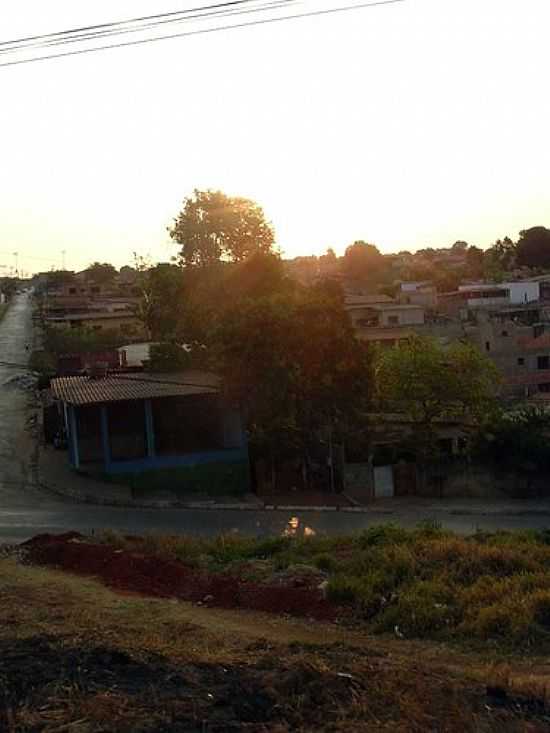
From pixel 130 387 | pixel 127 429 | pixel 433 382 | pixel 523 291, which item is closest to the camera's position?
pixel 130 387

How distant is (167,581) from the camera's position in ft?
45.2

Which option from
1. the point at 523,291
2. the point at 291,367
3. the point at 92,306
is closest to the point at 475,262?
the point at 523,291

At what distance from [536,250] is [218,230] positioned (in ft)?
246

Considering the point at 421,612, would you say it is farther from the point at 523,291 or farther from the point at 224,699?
the point at 523,291

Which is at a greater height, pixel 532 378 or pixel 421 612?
pixel 421 612

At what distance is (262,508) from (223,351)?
5672 mm

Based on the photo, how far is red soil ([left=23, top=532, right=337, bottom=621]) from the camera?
480 inches

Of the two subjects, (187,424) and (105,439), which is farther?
(187,424)

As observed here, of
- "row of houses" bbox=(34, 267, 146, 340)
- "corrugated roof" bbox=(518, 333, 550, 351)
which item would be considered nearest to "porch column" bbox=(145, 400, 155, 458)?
"corrugated roof" bbox=(518, 333, 550, 351)

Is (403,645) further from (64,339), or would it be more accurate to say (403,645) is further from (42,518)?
(64,339)

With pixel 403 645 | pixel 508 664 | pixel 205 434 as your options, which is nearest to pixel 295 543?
pixel 403 645

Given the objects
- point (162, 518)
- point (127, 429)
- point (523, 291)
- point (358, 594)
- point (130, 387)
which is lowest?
point (162, 518)

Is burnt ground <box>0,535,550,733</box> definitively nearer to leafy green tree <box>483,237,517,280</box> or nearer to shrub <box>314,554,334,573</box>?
shrub <box>314,554,334,573</box>

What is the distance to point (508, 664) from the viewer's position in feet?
29.1
